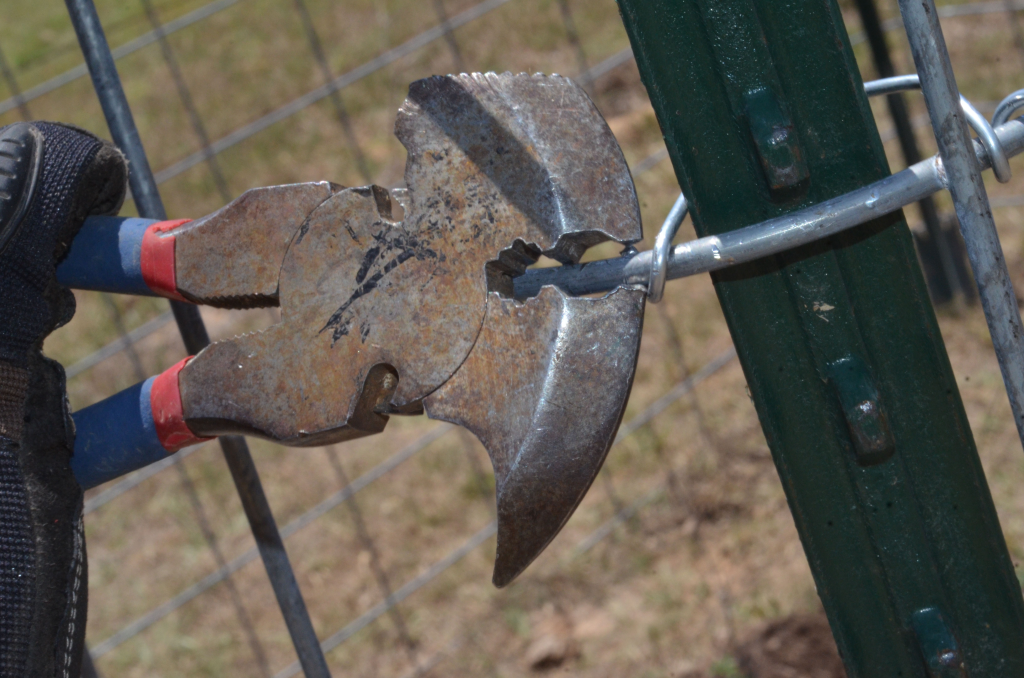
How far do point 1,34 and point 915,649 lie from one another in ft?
19.1

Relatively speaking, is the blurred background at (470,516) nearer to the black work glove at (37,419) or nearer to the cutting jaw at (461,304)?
the cutting jaw at (461,304)

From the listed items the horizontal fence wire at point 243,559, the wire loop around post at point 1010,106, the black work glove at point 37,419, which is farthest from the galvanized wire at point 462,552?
the wire loop around post at point 1010,106

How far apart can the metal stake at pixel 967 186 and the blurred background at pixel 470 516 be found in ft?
4.15

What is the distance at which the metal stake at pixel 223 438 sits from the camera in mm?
1220

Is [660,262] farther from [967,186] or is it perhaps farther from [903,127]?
[903,127]

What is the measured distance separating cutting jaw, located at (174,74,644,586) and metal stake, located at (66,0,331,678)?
0.21 m

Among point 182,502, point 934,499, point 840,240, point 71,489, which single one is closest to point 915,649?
point 934,499

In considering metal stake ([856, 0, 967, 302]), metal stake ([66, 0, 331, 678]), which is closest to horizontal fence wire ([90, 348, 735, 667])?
metal stake ([856, 0, 967, 302])

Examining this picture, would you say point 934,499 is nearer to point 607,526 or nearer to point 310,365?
point 310,365

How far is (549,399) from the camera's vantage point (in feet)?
2.85

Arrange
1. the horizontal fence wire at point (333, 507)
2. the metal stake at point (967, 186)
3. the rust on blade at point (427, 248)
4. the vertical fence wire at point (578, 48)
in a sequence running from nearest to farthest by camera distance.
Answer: the metal stake at point (967, 186), the rust on blade at point (427, 248), the vertical fence wire at point (578, 48), the horizontal fence wire at point (333, 507)

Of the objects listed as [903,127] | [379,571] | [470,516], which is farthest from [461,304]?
[903,127]

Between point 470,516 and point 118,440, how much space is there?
74.6 inches

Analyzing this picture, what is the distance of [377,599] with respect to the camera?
9.36 ft
